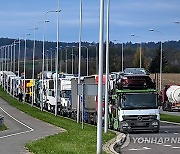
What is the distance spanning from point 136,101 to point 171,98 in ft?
139

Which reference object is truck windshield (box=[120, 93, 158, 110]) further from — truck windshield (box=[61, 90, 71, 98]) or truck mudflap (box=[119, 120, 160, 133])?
truck windshield (box=[61, 90, 71, 98])

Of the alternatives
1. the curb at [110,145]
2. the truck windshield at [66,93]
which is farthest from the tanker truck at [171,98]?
the curb at [110,145]

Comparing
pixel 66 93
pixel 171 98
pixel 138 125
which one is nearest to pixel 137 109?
pixel 138 125

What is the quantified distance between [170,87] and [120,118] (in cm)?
4285

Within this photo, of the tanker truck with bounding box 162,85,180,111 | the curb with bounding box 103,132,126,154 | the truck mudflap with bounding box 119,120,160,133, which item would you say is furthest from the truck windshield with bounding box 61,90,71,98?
the curb with bounding box 103,132,126,154

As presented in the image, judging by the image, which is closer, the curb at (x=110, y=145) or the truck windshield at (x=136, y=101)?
the curb at (x=110, y=145)

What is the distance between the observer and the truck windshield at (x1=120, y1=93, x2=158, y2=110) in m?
33.6

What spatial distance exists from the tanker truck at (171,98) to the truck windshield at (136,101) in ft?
130

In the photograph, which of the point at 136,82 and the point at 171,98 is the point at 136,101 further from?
the point at 171,98

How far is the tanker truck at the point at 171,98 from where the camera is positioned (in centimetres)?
A: 7370

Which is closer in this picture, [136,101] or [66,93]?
[136,101]

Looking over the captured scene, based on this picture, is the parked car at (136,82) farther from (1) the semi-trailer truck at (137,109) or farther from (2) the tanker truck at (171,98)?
(2) the tanker truck at (171,98)

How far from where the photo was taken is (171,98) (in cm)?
7538

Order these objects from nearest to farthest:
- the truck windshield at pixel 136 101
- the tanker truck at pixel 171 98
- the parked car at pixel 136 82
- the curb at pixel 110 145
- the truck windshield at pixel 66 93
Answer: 1. the curb at pixel 110 145
2. the truck windshield at pixel 136 101
3. the parked car at pixel 136 82
4. the truck windshield at pixel 66 93
5. the tanker truck at pixel 171 98
